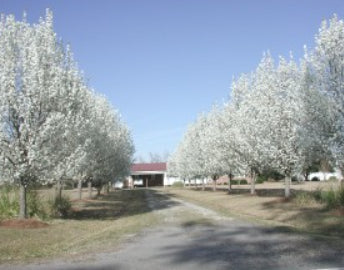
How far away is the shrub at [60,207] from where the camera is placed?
23.0 meters

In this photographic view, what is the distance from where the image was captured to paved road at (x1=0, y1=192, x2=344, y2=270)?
9.73 metres

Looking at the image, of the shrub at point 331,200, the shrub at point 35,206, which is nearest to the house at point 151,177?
the shrub at point 35,206

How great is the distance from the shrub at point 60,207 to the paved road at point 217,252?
8663mm

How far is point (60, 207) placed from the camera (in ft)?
77.6

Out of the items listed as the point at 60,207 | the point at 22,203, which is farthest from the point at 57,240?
the point at 60,207

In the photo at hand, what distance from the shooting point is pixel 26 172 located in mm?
18469

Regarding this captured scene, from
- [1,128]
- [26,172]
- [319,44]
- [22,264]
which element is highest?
[319,44]

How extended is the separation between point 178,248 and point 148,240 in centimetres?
190

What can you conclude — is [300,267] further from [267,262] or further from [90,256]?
[90,256]

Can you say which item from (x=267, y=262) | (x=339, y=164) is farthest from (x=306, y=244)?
(x=339, y=164)

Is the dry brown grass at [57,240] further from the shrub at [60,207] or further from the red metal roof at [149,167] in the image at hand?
the red metal roof at [149,167]

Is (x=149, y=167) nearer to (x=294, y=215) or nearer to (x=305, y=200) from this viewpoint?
(x=305, y=200)

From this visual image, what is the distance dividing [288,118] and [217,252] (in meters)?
16.2

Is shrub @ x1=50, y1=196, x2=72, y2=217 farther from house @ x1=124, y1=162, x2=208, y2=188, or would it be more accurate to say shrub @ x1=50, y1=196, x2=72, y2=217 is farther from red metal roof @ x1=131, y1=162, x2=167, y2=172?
red metal roof @ x1=131, y1=162, x2=167, y2=172
